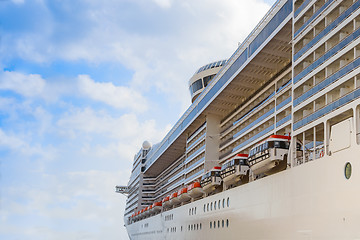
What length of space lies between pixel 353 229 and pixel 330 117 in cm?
453

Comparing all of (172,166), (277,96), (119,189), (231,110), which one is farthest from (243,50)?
(119,189)

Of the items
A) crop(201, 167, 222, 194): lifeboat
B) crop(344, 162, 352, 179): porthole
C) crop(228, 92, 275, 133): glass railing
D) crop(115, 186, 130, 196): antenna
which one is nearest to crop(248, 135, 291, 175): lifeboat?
crop(344, 162, 352, 179): porthole

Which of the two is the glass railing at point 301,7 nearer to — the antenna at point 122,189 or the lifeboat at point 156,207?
the lifeboat at point 156,207

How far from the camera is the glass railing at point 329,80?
16.0 metres

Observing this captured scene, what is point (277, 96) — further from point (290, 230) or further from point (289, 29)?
point (290, 230)

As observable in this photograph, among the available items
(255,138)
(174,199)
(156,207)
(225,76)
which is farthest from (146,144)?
(255,138)

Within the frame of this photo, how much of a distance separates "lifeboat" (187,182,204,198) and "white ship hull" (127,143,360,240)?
483 centimetres

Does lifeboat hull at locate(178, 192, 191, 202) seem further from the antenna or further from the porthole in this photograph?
the antenna

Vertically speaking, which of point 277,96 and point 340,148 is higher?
point 277,96

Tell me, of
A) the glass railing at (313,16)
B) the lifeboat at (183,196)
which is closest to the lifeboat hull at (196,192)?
the lifeboat at (183,196)

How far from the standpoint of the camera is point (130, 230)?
224 ft

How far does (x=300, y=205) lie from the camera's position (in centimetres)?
1728

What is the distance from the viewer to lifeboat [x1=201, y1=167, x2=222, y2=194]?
29.4 meters

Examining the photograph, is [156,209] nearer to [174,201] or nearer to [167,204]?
→ [167,204]
